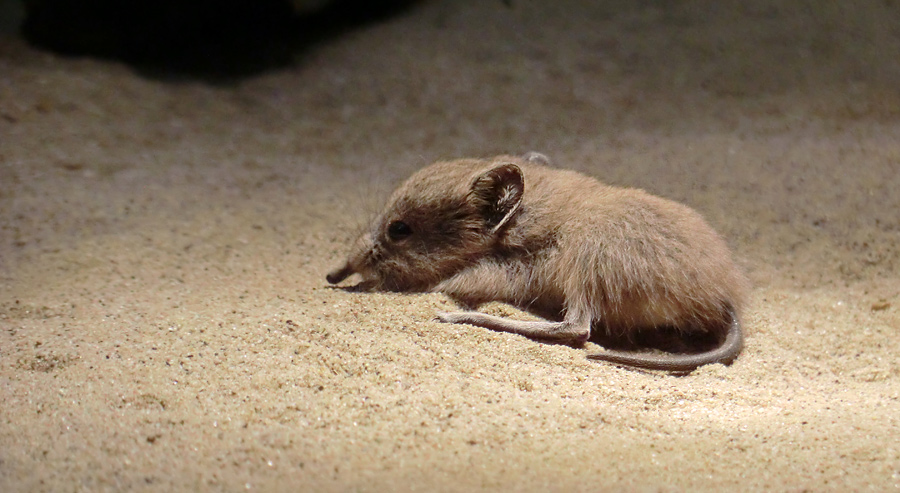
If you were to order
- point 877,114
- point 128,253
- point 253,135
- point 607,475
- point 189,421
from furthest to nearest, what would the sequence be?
point 253,135, point 877,114, point 128,253, point 189,421, point 607,475

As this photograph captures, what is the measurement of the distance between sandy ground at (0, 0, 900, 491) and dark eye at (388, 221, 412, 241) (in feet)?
1.55

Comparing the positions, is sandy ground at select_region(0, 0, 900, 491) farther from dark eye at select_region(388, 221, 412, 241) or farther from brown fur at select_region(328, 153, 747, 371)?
dark eye at select_region(388, 221, 412, 241)

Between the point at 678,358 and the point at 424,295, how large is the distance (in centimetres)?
137

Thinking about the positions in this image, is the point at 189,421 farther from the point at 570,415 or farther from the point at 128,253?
the point at 128,253

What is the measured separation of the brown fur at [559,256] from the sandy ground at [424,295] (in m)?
0.23

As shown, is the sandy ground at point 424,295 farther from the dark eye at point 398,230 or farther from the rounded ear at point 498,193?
the rounded ear at point 498,193

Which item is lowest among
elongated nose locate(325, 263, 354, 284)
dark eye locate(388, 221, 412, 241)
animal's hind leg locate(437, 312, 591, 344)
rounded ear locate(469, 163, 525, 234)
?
elongated nose locate(325, 263, 354, 284)

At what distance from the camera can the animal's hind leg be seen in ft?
11.5

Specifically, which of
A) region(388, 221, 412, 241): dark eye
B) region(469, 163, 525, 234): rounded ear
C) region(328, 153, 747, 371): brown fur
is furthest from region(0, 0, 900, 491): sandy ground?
region(469, 163, 525, 234): rounded ear

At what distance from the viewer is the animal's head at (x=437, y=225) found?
4027 mm

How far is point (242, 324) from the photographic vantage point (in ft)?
10.9

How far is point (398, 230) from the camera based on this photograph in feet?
14.0

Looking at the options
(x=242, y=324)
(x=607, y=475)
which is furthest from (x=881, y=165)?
(x=242, y=324)

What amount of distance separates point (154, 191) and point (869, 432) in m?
5.08
